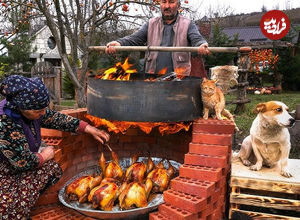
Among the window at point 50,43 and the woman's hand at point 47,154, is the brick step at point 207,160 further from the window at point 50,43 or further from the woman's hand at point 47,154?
the window at point 50,43

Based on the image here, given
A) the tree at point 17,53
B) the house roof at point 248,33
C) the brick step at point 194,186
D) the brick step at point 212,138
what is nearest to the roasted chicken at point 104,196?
the brick step at point 194,186

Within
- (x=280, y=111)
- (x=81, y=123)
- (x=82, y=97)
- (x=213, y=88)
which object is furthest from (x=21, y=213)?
(x=82, y=97)

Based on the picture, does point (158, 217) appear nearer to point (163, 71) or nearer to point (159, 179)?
point (159, 179)

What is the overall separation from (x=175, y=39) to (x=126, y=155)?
1.69 metres

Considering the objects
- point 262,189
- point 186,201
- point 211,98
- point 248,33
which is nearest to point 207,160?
point 186,201

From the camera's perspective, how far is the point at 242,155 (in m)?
3.24

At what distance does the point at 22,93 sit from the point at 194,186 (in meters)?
1.58

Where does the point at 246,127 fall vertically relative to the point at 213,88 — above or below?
below

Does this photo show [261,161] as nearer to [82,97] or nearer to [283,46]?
[82,97]

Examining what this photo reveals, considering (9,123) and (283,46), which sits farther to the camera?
(283,46)

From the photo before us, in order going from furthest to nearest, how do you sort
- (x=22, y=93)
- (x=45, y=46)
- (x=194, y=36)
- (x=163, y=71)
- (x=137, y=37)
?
(x=45, y=46) → (x=137, y=37) → (x=163, y=71) → (x=194, y=36) → (x=22, y=93)

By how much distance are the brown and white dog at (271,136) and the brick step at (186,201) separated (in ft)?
2.87

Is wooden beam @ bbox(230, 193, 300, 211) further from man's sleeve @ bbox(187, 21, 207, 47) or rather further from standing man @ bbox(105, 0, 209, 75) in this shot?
man's sleeve @ bbox(187, 21, 207, 47)

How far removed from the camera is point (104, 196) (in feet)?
9.23
